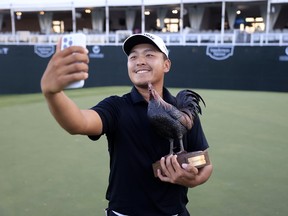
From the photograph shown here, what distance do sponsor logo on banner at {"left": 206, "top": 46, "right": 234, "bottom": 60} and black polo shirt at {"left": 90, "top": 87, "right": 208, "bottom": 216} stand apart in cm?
1428

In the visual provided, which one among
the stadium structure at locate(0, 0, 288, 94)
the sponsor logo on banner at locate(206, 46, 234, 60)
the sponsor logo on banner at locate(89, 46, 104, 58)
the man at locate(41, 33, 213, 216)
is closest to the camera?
the man at locate(41, 33, 213, 216)

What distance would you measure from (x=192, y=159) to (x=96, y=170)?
10.6 ft

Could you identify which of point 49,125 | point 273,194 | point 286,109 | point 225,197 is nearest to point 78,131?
point 225,197

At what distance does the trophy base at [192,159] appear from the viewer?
1.80m

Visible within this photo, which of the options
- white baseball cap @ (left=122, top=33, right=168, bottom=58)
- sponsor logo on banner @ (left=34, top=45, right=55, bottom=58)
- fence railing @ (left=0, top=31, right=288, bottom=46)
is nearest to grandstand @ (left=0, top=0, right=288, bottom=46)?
fence railing @ (left=0, top=31, right=288, bottom=46)

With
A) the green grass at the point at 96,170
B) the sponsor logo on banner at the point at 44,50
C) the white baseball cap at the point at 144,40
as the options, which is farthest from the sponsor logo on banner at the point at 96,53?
the white baseball cap at the point at 144,40

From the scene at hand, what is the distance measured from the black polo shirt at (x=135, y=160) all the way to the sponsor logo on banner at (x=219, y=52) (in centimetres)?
1428

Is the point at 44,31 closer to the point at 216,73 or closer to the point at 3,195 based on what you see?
the point at 216,73

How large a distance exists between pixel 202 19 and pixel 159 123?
27781mm

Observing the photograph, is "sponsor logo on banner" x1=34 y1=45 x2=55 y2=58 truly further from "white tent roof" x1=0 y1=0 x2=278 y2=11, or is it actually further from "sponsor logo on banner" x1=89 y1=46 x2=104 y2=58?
"white tent roof" x1=0 y1=0 x2=278 y2=11

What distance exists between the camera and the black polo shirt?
192 centimetres

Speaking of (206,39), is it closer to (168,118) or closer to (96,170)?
(96,170)

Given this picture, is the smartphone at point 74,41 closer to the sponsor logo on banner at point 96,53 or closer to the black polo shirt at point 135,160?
the black polo shirt at point 135,160

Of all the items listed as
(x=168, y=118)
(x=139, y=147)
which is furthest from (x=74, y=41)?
(x=139, y=147)
